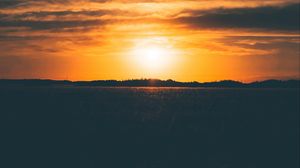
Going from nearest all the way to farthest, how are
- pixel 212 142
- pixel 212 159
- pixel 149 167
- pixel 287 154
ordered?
pixel 149 167
pixel 212 159
pixel 287 154
pixel 212 142

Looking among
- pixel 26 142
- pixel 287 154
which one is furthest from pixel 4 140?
pixel 287 154

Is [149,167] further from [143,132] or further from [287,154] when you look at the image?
[143,132]

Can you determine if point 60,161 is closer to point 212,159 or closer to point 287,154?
point 212,159

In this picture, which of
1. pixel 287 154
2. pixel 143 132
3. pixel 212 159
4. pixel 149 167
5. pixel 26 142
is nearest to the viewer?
pixel 149 167

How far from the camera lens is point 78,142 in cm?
5841

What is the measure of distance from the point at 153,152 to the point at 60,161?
10.8 m

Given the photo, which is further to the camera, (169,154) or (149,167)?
(169,154)

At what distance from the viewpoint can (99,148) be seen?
54.3 meters

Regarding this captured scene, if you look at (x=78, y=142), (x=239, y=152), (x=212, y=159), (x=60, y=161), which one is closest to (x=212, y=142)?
(x=239, y=152)

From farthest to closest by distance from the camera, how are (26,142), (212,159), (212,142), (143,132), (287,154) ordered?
(143,132) → (212,142) → (26,142) → (287,154) → (212,159)

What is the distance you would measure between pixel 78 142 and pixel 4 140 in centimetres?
851

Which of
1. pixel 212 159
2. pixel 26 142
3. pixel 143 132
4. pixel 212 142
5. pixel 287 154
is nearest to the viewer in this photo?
pixel 212 159

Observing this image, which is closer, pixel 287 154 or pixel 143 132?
pixel 287 154

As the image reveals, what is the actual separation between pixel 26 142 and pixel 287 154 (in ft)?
95.0
